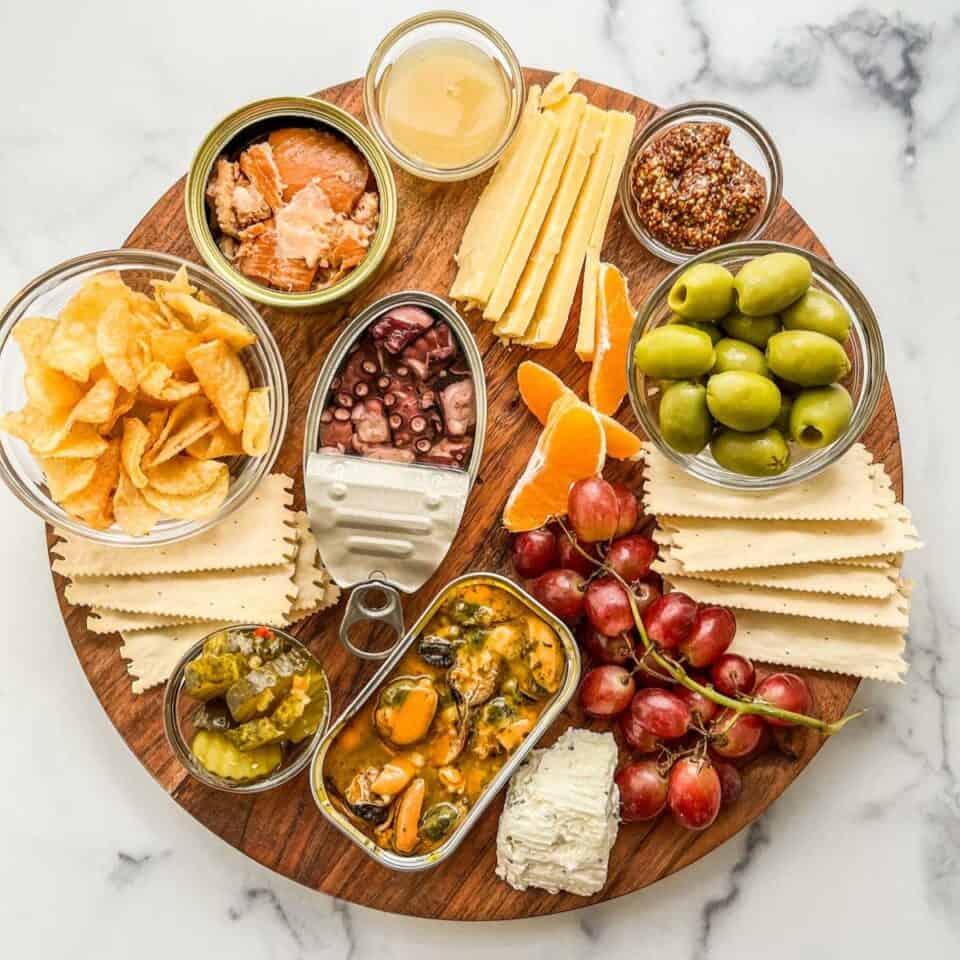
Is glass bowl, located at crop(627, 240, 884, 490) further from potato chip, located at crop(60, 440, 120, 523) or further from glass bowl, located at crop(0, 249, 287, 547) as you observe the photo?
potato chip, located at crop(60, 440, 120, 523)

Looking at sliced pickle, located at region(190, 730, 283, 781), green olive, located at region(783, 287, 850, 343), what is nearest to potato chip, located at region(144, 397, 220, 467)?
sliced pickle, located at region(190, 730, 283, 781)

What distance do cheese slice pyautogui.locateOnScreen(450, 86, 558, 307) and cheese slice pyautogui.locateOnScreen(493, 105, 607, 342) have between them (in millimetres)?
62

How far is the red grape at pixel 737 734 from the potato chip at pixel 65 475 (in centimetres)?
144

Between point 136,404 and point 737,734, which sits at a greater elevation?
point 136,404

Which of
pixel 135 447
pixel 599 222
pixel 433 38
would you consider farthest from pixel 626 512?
pixel 433 38

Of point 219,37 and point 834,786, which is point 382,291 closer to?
point 219,37

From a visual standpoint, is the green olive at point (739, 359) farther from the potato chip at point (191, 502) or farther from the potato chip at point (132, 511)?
the potato chip at point (132, 511)

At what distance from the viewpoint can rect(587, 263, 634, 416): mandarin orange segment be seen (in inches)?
84.2

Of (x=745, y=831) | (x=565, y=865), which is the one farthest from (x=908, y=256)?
(x=565, y=865)

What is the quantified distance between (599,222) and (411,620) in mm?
1010

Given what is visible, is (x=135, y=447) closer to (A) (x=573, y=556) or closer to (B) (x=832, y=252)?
(A) (x=573, y=556)

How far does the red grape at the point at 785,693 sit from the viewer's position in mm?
2068

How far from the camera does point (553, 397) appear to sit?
216cm

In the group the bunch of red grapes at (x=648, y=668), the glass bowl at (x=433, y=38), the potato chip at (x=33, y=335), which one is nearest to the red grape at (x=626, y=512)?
the bunch of red grapes at (x=648, y=668)
